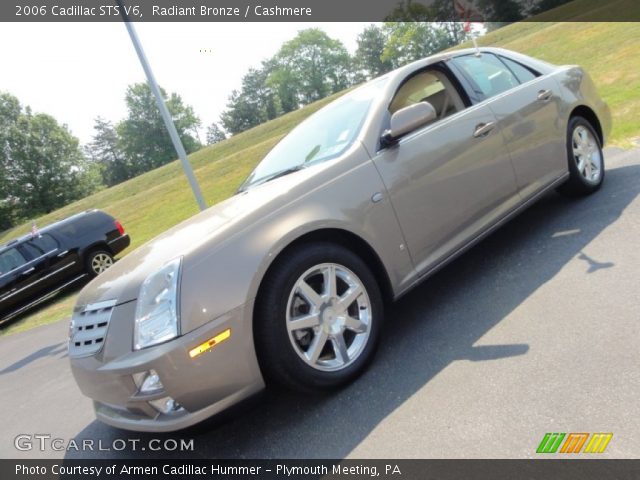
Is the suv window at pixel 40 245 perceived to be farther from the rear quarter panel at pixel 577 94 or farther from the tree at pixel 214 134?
the tree at pixel 214 134

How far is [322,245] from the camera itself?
2.77 meters

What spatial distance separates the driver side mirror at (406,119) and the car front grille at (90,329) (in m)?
1.90

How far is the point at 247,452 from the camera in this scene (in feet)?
8.34

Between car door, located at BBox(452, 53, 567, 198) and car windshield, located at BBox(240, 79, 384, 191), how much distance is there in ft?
2.93

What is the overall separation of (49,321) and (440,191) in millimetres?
7493

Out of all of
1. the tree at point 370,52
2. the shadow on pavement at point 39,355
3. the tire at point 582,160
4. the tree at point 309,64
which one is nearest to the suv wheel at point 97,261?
the shadow on pavement at point 39,355

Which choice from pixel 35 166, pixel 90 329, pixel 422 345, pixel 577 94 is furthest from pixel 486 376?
pixel 35 166

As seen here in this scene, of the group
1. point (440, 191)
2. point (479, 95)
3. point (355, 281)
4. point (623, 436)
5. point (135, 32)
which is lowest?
point (623, 436)

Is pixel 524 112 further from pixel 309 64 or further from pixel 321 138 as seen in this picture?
pixel 309 64

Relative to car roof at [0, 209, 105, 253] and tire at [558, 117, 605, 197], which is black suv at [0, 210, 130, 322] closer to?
car roof at [0, 209, 105, 253]

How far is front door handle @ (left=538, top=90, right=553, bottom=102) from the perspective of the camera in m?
4.12

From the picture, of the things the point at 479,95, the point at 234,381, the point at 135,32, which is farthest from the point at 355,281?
the point at 135,32

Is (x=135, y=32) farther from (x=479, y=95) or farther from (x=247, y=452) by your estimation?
(x=247, y=452)

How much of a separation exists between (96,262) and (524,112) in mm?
9899
